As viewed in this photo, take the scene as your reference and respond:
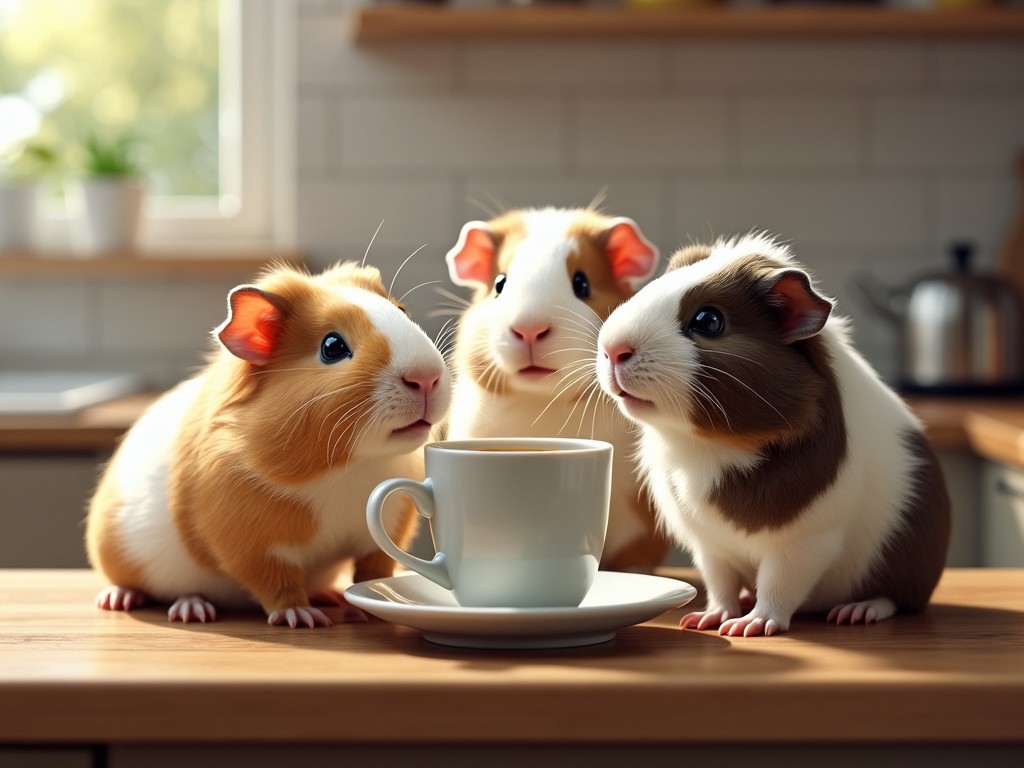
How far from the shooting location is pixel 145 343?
285cm

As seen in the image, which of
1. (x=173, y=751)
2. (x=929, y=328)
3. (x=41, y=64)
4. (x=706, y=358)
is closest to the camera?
(x=173, y=751)

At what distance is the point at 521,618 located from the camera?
29.8 inches

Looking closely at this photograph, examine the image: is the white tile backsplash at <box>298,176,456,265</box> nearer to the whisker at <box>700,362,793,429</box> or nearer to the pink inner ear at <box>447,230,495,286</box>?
the pink inner ear at <box>447,230,495,286</box>

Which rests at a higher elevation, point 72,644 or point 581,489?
point 581,489

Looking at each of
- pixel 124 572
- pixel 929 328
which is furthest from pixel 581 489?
pixel 929 328

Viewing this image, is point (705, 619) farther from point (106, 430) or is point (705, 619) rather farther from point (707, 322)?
point (106, 430)

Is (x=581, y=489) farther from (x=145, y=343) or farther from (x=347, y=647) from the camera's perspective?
(x=145, y=343)

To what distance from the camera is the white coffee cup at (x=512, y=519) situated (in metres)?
0.79

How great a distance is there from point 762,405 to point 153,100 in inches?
100

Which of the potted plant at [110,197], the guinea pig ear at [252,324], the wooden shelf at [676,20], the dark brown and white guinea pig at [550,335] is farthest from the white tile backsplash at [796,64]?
the guinea pig ear at [252,324]

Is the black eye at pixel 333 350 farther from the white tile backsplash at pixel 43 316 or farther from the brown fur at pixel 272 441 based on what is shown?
the white tile backsplash at pixel 43 316

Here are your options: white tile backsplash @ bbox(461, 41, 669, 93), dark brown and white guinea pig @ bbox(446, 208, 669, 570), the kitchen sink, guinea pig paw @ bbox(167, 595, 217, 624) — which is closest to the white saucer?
guinea pig paw @ bbox(167, 595, 217, 624)

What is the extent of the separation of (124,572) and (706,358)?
484mm

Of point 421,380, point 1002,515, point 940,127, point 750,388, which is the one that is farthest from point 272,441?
point 940,127
